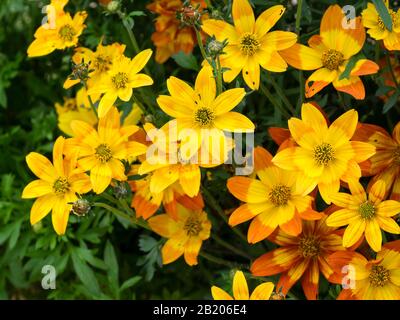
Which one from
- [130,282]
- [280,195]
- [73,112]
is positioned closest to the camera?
[280,195]

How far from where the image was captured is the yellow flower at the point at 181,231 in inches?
54.7

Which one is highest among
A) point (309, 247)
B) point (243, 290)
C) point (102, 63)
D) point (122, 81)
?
point (102, 63)

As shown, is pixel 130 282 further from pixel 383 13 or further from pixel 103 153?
pixel 383 13

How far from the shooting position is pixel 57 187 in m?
1.25

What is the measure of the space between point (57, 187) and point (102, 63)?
0.27m

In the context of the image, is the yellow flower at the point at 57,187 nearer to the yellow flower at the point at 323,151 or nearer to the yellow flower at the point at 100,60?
the yellow flower at the point at 100,60

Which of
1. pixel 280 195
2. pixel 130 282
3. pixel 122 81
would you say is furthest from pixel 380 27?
pixel 130 282

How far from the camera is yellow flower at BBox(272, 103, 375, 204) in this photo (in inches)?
45.6

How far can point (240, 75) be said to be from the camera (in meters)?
1.35

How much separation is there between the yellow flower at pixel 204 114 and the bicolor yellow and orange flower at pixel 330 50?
0.48 feet

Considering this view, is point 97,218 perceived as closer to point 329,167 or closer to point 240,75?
point 240,75

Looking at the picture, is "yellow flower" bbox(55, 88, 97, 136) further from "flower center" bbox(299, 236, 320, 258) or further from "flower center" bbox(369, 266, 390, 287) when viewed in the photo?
"flower center" bbox(369, 266, 390, 287)
